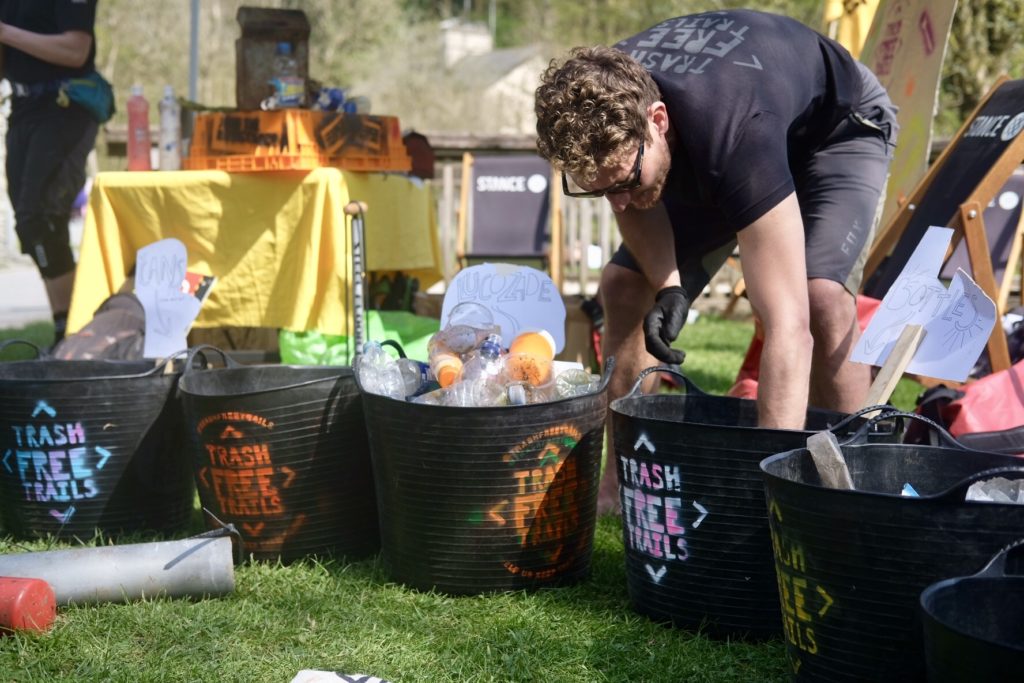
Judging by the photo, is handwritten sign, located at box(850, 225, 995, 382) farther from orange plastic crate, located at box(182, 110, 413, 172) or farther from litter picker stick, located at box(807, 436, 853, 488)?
orange plastic crate, located at box(182, 110, 413, 172)

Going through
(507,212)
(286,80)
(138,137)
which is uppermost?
(286,80)

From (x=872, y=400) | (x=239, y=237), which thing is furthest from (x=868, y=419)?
(x=239, y=237)

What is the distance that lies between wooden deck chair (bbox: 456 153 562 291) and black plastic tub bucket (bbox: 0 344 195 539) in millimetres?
4037

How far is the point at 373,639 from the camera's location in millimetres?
2207

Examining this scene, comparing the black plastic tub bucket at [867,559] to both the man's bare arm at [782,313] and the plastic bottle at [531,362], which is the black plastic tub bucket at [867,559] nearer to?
the man's bare arm at [782,313]

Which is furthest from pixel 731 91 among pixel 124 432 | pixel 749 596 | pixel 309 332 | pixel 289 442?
pixel 309 332

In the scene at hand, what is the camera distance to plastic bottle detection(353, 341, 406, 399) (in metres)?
2.58

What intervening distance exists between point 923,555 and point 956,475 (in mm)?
446

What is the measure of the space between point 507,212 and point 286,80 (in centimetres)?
282

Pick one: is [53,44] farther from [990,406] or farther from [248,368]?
[990,406]

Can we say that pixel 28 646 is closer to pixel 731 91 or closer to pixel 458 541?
pixel 458 541

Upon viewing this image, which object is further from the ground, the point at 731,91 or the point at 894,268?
the point at 731,91

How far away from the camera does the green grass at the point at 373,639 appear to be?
6.73 feet

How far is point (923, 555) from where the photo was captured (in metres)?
1.56
